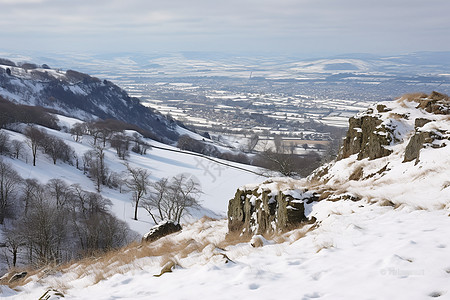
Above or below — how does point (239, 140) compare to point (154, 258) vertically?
below

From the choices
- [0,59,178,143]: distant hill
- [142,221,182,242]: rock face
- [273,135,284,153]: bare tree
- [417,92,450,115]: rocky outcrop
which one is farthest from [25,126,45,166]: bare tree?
[0,59,178,143]: distant hill

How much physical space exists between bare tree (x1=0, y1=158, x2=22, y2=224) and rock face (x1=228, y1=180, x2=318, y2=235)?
3857 centimetres

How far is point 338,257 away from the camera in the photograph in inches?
272

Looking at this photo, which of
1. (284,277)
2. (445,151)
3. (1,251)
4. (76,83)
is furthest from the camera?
(76,83)

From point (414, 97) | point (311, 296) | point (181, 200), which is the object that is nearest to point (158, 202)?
point (181, 200)

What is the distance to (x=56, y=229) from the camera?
36.2m

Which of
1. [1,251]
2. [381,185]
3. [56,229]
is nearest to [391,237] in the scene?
[381,185]

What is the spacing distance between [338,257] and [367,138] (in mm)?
12641

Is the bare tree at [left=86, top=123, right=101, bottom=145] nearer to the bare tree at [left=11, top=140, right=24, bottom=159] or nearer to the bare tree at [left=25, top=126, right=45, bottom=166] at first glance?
the bare tree at [left=25, top=126, right=45, bottom=166]

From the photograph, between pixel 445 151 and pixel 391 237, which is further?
pixel 445 151

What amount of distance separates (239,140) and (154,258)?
447 feet

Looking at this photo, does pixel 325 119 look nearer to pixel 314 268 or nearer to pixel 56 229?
pixel 56 229

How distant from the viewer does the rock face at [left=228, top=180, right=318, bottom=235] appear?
12.9 m

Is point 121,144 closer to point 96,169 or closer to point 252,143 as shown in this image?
point 96,169
